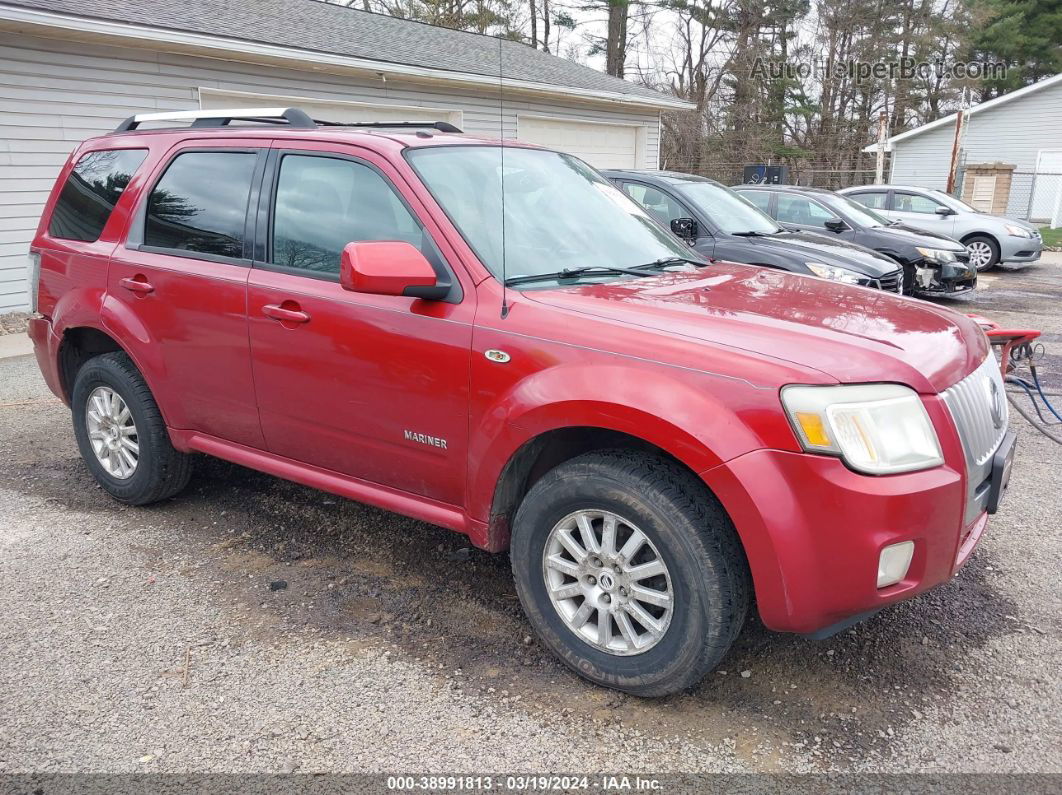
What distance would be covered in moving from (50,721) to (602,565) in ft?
6.14

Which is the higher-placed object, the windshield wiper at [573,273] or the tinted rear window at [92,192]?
the tinted rear window at [92,192]

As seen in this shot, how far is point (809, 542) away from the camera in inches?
97.8

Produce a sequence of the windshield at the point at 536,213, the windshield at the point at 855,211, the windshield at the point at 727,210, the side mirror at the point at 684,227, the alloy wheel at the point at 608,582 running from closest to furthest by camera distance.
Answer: the alloy wheel at the point at 608,582 → the windshield at the point at 536,213 → the side mirror at the point at 684,227 → the windshield at the point at 727,210 → the windshield at the point at 855,211

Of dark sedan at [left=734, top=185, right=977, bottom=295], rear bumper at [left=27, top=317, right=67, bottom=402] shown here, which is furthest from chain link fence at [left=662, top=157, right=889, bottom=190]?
rear bumper at [left=27, top=317, right=67, bottom=402]

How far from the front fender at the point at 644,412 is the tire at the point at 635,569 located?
0.46ft

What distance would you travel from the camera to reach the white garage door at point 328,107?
11164 mm

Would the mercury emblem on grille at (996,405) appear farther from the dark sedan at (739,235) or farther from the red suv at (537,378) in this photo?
the dark sedan at (739,235)

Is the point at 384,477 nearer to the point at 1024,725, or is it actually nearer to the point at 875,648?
the point at 875,648

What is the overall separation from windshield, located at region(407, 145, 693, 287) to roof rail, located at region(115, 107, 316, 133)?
2.77 feet

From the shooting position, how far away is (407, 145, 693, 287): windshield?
10.9ft

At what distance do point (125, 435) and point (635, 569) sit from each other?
9.70 ft

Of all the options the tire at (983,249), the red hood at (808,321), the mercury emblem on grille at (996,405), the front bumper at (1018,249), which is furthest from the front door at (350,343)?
the front bumper at (1018,249)

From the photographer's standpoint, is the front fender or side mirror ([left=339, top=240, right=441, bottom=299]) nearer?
the front fender

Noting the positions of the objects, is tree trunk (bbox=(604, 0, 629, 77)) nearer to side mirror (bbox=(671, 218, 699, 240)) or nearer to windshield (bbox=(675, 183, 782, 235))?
windshield (bbox=(675, 183, 782, 235))
